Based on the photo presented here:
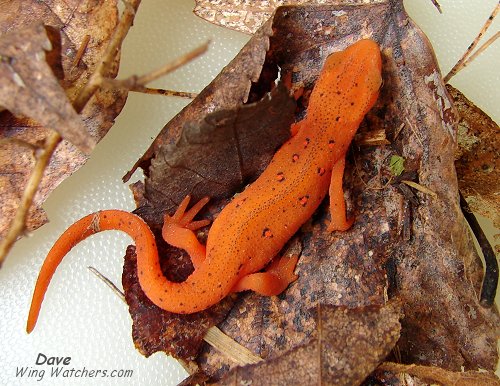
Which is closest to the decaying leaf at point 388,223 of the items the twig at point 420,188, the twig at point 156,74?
the twig at point 420,188

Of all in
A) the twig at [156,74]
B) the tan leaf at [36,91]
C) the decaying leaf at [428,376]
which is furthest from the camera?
the decaying leaf at [428,376]

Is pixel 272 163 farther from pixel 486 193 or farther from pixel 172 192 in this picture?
pixel 486 193

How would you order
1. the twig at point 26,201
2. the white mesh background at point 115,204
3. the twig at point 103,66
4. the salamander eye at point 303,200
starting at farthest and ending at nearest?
the white mesh background at point 115,204
the salamander eye at point 303,200
the twig at point 103,66
the twig at point 26,201

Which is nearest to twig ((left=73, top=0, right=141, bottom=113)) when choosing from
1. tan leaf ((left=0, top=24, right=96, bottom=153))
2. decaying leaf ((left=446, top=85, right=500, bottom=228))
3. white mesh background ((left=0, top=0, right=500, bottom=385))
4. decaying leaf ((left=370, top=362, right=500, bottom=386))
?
tan leaf ((left=0, top=24, right=96, bottom=153))

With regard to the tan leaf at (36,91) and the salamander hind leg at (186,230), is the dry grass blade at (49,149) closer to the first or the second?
the tan leaf at (36,91)

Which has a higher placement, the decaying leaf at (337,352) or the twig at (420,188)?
Answer: the twig at (420,188)

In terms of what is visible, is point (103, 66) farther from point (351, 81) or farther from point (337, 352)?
point (337, 352)

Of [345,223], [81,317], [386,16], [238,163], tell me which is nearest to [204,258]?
[238,163]
